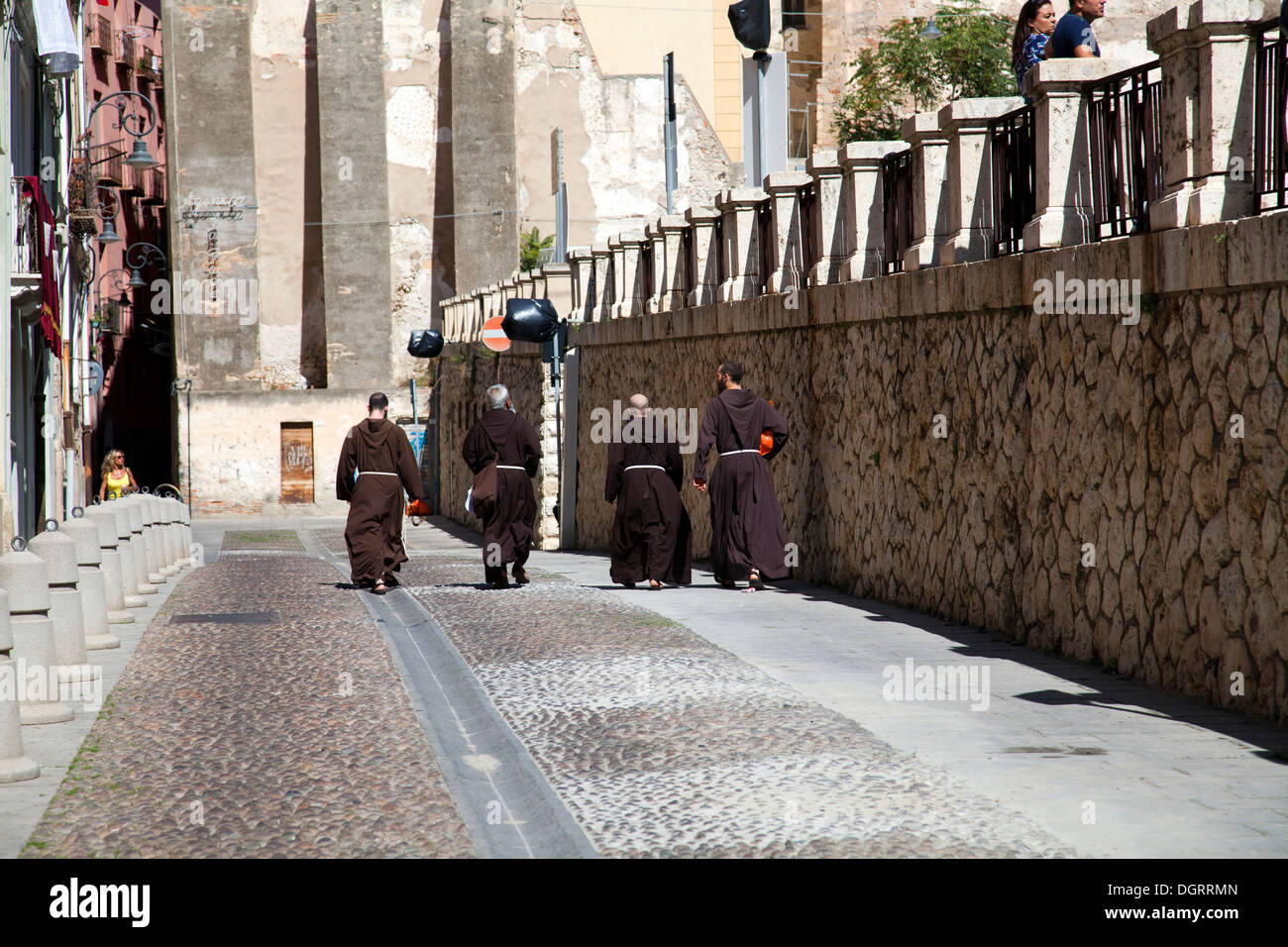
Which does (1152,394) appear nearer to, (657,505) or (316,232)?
(657,505)

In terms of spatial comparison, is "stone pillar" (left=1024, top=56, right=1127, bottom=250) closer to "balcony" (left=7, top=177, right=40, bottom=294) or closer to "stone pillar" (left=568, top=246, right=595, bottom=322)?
"stone pillar" (left=568, top=246, right=595, bottom=322)

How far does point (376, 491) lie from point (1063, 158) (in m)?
7.29

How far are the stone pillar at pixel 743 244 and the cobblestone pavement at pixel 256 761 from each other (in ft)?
22.0

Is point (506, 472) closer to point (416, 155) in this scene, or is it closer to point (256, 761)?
point (256, 761)

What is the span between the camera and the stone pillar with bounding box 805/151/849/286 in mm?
13656

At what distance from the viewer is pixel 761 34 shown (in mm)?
17484

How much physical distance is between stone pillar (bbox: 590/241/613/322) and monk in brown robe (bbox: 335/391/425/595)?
777cm

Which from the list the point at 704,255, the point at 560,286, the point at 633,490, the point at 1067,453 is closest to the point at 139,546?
the point at 633,490

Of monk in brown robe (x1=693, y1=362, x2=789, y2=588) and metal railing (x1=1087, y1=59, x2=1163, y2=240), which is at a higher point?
metal railing (x1=1087, y1=59, x2=1163, y2=240)

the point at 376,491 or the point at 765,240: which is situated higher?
the point at 765,240

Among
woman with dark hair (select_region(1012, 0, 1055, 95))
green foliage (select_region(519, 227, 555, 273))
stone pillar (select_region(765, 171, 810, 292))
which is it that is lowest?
stone pillar (select_region(765, 171, 810, 292))

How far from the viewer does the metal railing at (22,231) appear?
20169 mm

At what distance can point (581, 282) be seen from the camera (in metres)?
24.1

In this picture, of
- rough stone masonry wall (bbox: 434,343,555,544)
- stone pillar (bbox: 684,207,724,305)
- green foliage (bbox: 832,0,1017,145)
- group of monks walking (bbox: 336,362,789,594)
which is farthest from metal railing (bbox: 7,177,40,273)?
green foliage (bbox: 832,0,1017,145)
